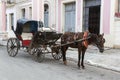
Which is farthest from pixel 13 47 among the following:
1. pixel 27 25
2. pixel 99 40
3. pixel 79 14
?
pixel 79 14

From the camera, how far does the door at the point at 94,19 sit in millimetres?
16500

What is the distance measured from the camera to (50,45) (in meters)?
11.3

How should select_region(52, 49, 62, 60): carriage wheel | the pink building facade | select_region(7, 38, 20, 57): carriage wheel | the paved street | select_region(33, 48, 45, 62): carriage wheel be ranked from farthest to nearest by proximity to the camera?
the pink building facade → select_region(7, 38, 20, 57): carriage wheel → select_region(52, 49, 62, 60): carriage wheel → select_region(33, 48, 45, 62): carriage wheel → the paved street

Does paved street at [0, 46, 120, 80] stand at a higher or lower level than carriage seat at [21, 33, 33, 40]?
lower

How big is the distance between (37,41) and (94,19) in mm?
6738

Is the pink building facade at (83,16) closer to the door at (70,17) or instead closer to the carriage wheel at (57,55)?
the door at (70,17)

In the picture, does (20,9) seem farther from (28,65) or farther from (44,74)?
(44,74)

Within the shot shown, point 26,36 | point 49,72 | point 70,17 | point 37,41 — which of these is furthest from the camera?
point 70,17

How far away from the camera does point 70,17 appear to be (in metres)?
19.1

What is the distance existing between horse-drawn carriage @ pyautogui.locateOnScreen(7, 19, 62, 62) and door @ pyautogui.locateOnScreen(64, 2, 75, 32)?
21.9 ft

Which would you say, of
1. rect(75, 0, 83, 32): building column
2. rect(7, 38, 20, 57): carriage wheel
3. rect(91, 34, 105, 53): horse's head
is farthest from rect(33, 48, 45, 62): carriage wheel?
rect(75, 0, 83, 32): building column

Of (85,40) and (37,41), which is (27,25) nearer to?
(37,41)

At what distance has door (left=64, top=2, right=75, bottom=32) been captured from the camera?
1884 centimetres

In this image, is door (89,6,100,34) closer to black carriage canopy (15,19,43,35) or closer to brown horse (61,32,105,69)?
black carriage canopy (15,19,43,35)
